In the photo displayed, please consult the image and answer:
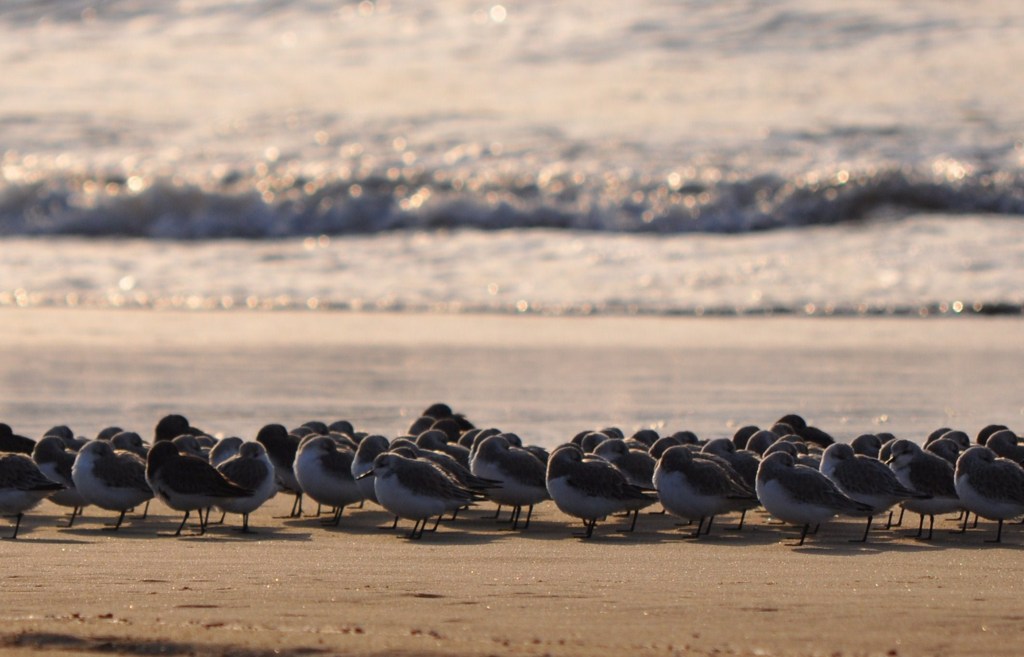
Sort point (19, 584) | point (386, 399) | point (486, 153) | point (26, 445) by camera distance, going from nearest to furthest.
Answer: point (19, 584) < point (26, 445) < point (386, 399) < point (486, 153)

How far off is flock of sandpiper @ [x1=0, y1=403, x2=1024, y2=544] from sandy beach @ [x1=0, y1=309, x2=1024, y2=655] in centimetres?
23

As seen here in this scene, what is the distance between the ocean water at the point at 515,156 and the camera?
31.3 metres

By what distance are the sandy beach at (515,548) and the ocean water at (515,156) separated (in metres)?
6.83

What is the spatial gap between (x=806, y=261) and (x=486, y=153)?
46.3 ft

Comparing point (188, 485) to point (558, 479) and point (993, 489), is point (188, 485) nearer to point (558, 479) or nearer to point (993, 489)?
point (558, 479)

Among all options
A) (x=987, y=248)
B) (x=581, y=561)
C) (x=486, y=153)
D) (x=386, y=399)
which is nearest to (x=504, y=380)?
(x=386, y=399)

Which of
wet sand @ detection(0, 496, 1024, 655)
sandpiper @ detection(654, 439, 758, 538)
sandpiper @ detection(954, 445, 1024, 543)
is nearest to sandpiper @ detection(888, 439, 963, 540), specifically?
sandpiper @ detection(954, 445, 1024, 543)

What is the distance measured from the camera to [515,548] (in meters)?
10.3

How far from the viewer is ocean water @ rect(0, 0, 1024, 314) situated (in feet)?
103

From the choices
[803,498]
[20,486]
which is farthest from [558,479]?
[20,486]

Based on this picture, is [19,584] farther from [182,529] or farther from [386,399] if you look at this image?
[386,399]

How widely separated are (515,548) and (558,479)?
1000 millimetres

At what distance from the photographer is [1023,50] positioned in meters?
49.7

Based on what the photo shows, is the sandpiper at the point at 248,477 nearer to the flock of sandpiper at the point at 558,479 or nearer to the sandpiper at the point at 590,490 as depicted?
the flock of sandpiper at the point at 558,479
